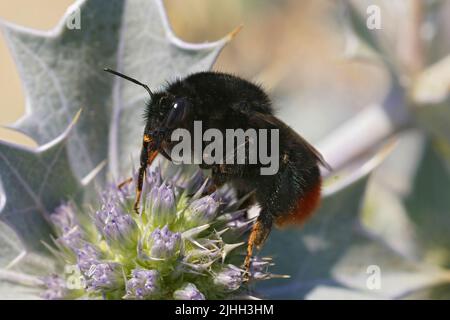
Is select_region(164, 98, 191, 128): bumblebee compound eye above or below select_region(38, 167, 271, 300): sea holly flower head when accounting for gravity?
above

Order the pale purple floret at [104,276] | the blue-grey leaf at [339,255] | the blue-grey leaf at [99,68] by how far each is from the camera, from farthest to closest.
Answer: the blue-grey leaf at [339,255], the blue-grey leaf at [99,68], the pale purple floret at [104,276]

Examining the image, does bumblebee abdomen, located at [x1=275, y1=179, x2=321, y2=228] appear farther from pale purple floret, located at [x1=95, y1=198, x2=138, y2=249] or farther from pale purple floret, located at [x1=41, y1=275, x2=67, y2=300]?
pale purple floret, located at [x1=41, y1=275, x2=67, y2=300]

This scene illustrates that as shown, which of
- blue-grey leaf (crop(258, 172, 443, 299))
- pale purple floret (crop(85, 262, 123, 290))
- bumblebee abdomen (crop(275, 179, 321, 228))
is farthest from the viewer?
blue-grey leaf (crop(258, 172, 443, 299))

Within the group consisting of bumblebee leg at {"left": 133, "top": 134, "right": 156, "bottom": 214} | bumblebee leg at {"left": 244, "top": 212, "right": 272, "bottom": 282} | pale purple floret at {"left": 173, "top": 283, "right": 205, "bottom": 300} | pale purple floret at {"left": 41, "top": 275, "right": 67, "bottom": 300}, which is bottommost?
pale purple floret at {"left": 173, "top": 283, "right": 205, "bottom": 300}

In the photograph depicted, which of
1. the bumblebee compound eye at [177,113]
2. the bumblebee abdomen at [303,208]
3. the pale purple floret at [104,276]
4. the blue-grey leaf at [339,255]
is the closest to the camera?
the bumblebee compound eye at [177,113]

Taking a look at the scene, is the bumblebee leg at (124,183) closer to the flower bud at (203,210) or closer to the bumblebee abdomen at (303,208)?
the flower bud at (203,210)

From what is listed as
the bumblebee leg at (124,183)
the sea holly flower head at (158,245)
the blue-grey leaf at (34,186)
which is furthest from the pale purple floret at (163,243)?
the blue-grey leaf at (34,186)

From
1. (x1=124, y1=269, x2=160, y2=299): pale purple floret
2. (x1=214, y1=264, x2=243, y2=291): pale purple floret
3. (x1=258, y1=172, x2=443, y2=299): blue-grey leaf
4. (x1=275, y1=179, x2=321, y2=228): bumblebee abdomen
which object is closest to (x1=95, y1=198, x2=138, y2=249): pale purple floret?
(x1=124, y1=269, x2=160, y2=299): pale purple floret
